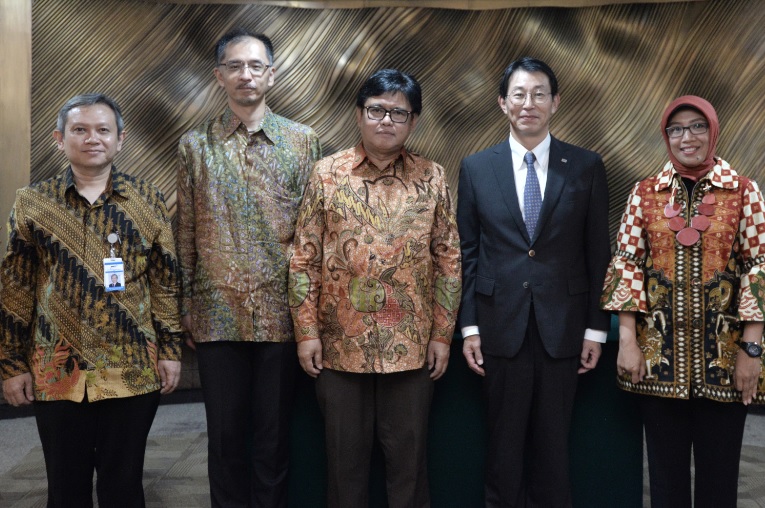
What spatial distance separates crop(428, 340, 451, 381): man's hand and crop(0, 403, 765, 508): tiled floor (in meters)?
1.16

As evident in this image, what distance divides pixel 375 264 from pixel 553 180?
0.59m

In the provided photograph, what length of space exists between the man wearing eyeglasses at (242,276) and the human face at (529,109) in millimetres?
691

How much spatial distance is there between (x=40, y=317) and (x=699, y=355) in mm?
1800

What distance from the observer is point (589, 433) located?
7.59 feet

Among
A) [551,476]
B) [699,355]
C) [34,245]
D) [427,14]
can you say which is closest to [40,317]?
[34,245]

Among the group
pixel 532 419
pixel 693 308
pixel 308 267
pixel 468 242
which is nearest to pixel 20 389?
pixel 308 267

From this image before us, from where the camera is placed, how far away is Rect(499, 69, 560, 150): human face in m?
2.15

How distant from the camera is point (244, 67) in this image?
2248 mm

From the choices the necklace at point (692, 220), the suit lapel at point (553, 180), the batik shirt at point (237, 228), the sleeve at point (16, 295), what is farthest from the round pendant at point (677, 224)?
the sleeve at point (16, 295)

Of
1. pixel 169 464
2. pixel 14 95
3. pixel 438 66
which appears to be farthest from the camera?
pixel 438 66

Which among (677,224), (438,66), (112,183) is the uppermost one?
(438,66)

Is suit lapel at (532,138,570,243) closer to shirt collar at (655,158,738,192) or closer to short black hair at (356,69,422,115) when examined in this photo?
shirt collar at (655,158,738,192)

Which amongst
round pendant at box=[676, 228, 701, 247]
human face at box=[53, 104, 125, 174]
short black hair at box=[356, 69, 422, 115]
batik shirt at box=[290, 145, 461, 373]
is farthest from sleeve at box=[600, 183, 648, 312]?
human face at box=[53, 104, 125, 174]

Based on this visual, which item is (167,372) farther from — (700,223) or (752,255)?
(752,255)
